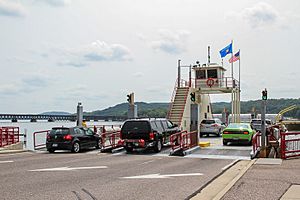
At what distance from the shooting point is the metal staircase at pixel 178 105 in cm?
3693

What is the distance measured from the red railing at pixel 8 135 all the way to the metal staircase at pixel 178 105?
636 inches

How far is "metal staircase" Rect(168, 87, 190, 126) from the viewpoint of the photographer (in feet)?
121

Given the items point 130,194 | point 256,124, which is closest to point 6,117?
point 256,124

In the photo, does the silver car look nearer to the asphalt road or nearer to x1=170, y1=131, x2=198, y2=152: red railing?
x1=170, y1=131, x2=198, y2=152: red railing

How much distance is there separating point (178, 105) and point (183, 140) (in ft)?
57.8

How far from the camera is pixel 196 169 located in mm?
14148

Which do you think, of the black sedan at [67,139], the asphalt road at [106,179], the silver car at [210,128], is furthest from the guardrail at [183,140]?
the silver car at [210,128]

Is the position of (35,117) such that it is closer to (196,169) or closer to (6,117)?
(6,117)

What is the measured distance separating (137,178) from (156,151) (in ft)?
29.6

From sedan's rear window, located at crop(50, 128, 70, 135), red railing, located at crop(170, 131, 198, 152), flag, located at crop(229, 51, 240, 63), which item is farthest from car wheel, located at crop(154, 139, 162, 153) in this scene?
flag, located at crop(229, 51, 240, 63)

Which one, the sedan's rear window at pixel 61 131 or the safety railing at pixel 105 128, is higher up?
the sedan's rear window at pixel 61 131

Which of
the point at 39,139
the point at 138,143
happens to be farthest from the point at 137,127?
the point at 39,139

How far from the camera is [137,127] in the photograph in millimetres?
20344

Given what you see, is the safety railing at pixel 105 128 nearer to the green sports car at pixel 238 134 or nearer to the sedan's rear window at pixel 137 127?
the sedan's rear window at pixel 137 127
